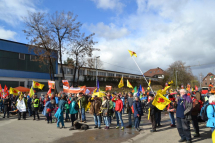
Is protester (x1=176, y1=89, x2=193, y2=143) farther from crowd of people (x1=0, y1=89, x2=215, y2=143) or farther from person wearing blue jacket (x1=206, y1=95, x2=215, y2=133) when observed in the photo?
person wearing blue jacket (x1=206, y1=95, x2=215, y2=133)

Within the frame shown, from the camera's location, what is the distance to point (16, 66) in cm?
2808

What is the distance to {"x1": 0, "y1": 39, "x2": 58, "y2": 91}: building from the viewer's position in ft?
86.7

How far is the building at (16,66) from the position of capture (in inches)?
1040

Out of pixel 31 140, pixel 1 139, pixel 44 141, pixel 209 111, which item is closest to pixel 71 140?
pixel 44 141

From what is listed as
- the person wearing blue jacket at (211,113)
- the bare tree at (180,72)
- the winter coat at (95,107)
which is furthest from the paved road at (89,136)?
the bare tree at (180,72)

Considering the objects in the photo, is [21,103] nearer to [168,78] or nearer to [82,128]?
[82,128]

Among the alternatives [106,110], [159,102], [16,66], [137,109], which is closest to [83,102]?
[106,110]

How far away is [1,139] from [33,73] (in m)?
24.4

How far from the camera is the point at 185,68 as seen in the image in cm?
5894

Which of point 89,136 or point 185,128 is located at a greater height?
point 185,128

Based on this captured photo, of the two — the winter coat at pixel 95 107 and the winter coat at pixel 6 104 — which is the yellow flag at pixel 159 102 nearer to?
the winter coat at pixel 95 107

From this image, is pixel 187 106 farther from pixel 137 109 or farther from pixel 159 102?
pixel 137 109

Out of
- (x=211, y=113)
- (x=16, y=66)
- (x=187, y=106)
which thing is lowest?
(x=211, y=113)

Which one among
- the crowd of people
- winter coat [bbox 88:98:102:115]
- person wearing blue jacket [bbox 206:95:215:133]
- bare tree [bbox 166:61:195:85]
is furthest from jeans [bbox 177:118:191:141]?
bare tree [bbox 166:61:195:85]
